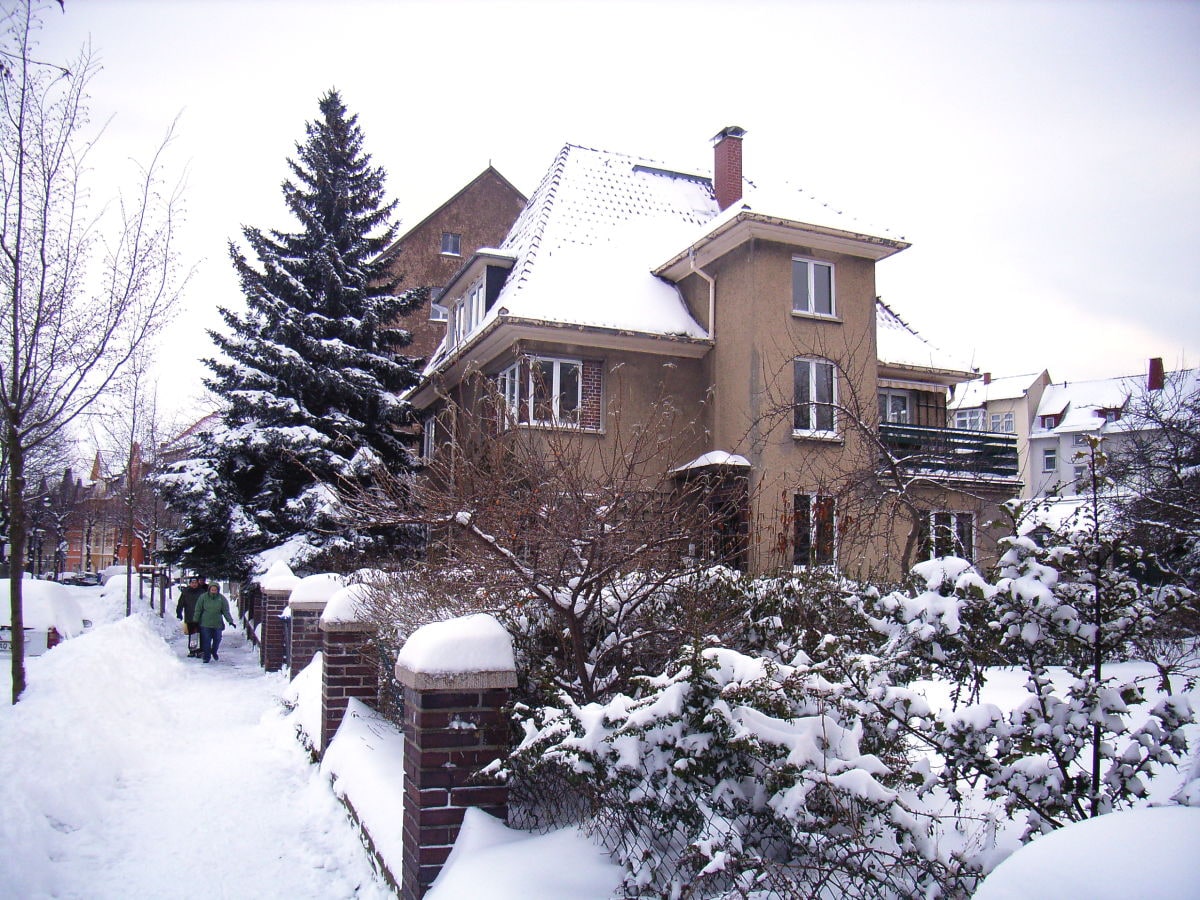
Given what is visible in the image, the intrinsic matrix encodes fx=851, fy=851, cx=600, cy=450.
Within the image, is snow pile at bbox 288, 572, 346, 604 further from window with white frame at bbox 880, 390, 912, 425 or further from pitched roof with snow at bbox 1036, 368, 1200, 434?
pitched roof with snow at bbox 1036, 368, 1200, 434

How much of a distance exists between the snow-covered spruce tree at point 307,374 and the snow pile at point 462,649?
12.5m

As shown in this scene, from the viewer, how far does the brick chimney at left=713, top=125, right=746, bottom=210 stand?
65.6 feet

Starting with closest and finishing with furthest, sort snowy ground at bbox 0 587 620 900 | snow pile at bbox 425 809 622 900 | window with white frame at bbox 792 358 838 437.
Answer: snow pile at bbox 425 809 622 900, snowy ground at bbox 0 587 620 900, window with white frame at bbox 792 358 838 437

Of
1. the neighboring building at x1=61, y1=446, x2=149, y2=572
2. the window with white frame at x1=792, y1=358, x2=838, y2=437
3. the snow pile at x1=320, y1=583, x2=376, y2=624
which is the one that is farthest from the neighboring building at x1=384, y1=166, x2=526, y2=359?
the snow pile at x1=320, y1=583, x2=376, y2=624

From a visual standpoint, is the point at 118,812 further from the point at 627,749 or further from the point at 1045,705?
the point at 1045,705

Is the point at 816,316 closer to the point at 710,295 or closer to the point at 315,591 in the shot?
the point at 710,295

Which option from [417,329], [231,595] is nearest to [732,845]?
[417,329]

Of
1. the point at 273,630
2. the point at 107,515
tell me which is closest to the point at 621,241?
the point at 273,630

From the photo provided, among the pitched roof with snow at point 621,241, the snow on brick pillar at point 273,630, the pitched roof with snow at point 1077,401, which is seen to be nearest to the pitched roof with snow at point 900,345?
the pitched roof with snow at point 621,241

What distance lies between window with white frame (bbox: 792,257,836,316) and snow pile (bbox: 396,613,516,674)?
13705 mm

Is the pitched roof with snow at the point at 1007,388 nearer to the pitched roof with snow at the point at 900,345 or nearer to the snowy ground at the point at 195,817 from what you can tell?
the pitched roof with snow at the point at 900,345

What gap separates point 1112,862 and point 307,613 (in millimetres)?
9458

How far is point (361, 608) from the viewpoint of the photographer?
6930 millimetres

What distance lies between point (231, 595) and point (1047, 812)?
128 feet
